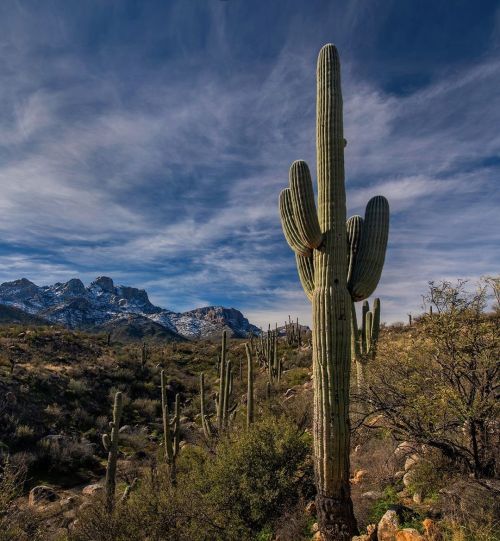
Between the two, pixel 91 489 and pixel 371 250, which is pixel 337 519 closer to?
pixel 371 250

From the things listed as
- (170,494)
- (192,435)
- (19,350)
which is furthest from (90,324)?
(170,494)

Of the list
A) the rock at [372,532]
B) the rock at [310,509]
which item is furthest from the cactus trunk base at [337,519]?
the rock at [310,509]

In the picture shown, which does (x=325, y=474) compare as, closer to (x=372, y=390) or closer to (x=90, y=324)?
(x=372, y=390)

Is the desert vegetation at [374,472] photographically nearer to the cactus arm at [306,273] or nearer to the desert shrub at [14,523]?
the desert shrub at [14,523]

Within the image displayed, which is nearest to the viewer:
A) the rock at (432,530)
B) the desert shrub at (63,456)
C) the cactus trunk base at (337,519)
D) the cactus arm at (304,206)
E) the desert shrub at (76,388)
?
the rock at (432,530)

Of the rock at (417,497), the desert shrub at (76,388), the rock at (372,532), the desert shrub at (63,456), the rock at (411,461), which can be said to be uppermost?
the desert shrub at (76,388)

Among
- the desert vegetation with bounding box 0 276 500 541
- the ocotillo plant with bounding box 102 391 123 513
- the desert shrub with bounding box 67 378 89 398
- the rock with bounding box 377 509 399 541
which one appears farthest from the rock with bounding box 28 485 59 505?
the rock with bounding box 377 509 399 541

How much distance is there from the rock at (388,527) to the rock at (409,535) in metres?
0.17

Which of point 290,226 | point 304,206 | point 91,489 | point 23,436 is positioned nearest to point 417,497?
point 290,226

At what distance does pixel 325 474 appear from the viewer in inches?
242

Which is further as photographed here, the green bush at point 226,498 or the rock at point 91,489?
the rock at point 91,489

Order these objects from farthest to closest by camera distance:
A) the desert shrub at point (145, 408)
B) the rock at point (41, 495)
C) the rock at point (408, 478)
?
the desert shrub at point (145, 408) → the rock at point (41, 495) → the rock at point (408, 478)

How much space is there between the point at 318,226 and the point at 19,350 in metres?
24.6

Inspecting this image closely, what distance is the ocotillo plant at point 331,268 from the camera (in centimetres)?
615
